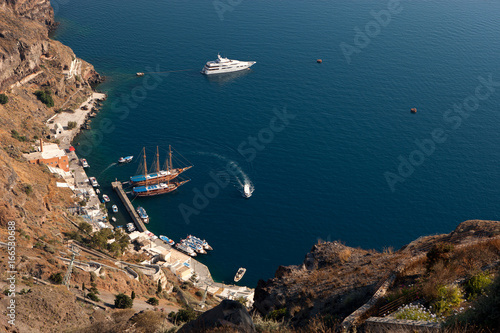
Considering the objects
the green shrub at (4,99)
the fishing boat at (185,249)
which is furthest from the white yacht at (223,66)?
the fishing boat at (185,249)

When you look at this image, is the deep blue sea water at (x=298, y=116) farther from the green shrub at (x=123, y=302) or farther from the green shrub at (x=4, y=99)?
the green shrub at (x=123, y=302)

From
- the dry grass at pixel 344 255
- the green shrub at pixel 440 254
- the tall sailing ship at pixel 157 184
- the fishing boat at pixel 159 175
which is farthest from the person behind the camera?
the fishing boat at pixel 159 175

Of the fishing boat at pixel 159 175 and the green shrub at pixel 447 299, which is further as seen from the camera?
the fishing boat at pixel 159 175

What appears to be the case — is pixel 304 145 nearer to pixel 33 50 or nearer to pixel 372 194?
pixel 372 194

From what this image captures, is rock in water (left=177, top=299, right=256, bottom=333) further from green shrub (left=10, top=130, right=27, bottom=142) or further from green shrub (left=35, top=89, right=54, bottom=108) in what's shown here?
green shrub (left=35, top=89, right=54, bottom=108)

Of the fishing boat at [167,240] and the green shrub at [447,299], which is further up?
the green shrub at [447,299]

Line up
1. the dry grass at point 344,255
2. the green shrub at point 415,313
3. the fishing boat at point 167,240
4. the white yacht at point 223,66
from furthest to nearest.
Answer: the white yacht at point 223,66 < the fishing boat at point 167,240 < the dry grass at point 344,255 < the green shrub at point 415,313

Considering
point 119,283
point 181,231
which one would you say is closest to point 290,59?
point 181,231
